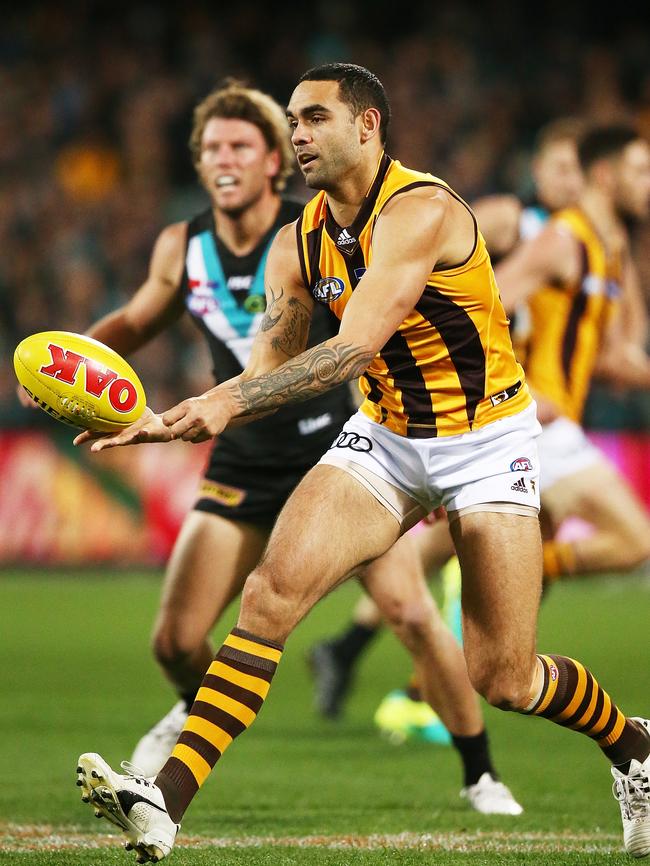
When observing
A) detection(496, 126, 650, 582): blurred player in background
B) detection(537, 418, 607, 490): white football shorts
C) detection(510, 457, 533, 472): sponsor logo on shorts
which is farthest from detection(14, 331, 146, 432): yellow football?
detection(537, 418, 607, 490): white football shorts

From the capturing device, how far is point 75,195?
1927cm

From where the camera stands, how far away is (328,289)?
4.77 metres

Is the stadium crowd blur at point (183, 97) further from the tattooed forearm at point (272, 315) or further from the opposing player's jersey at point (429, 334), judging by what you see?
the opposing player's jersey at point (429, 334)

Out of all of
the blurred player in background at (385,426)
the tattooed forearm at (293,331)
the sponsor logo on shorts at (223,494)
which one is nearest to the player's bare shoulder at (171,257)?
the sponsor logo on shorts at (223,494)

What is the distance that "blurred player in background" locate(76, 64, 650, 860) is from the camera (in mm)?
4320

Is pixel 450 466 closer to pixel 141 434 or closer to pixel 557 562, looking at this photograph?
pixel 141 434

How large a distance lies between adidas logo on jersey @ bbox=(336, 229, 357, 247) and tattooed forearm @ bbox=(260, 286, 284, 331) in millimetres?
297

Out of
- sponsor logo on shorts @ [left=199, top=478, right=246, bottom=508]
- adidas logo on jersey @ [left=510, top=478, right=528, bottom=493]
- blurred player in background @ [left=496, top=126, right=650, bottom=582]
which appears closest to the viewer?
adidas logo on jersey @ [left=510, top=478, right=528, bottom=493]

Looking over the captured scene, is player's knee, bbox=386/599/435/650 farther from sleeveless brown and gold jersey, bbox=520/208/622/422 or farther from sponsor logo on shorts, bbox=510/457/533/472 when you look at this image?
sleeveless brown and gold jersey, bbox=520/208/622/422

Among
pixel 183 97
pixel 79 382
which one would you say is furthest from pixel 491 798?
pixel 183 97

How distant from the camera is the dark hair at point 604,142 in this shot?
24.7ft

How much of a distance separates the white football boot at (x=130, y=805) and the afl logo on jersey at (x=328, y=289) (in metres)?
1.70

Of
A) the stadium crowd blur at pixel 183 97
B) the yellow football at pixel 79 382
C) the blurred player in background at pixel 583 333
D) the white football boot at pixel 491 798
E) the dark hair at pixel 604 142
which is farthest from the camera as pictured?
the stadium crowd blur at pixel 183 97

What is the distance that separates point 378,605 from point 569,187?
3775 millimetres
